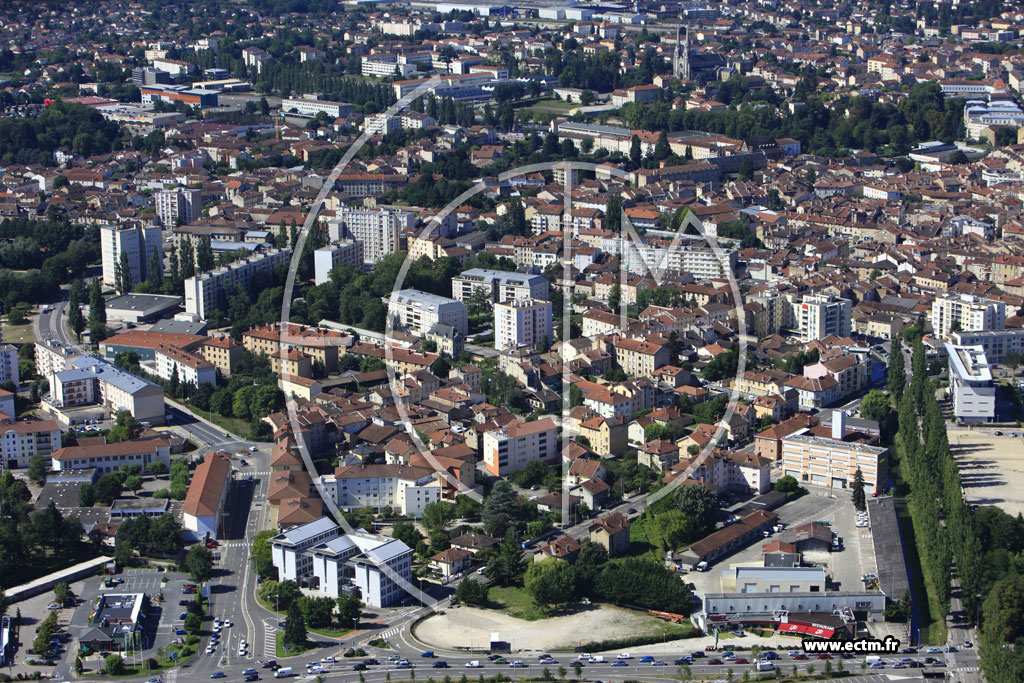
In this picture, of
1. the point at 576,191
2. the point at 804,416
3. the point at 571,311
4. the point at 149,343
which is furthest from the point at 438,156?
the point at 804,416

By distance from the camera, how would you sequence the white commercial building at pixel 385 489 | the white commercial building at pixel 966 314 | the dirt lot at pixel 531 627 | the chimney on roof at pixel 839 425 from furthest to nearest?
the white commercial building at pixel 966 314, the chimney on roof at pixel 839 425, the white commercial building at pixel 385 489, the dirt lot at pixel 531 627

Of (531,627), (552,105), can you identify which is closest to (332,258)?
(531,627)

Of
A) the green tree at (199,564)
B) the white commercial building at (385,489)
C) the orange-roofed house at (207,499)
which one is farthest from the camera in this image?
the white commercial building at (385,489)

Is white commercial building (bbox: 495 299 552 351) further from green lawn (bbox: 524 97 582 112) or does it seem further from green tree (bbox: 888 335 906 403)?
green lawn (bbox: 524 97 582 112)

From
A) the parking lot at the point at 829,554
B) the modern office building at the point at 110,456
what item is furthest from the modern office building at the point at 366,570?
the modern office building at the point at 110,456

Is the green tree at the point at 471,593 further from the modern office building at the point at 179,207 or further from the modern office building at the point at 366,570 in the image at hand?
the modern office building at the point at 179,207

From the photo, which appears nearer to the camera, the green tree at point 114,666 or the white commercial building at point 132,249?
the green tree at point 114,666

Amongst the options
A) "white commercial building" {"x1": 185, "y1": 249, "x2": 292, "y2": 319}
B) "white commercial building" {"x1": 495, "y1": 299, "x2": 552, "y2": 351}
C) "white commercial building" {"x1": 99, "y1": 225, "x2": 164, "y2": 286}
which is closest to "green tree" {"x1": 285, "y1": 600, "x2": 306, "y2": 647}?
"white commercial building" {"x1": 495, "y1": 299, "x2": 552, "y2": 351}
